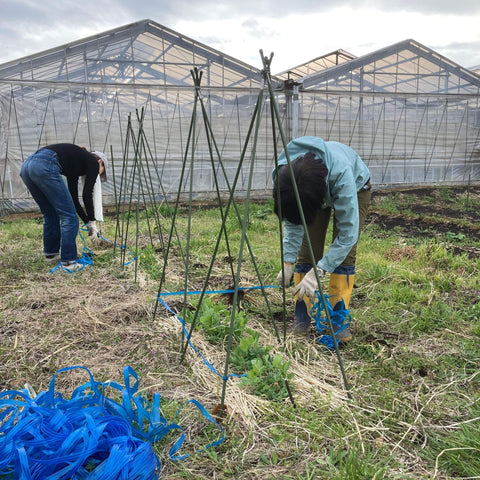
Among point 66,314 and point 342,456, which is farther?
point 66,314

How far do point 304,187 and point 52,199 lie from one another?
2.66m

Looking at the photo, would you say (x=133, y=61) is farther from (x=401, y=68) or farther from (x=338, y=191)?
(x=338, y=191)

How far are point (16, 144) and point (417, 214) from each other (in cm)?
702

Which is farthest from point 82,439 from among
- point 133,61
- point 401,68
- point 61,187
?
point 401,68

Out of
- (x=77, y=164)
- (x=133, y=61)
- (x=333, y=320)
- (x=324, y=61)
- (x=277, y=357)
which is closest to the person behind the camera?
(x=277, y=357)

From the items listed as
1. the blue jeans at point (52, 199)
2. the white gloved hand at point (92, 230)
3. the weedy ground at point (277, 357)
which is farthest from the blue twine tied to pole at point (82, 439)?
the white gloved hand at point (92, 230)

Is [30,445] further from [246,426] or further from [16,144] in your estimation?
[16,144]

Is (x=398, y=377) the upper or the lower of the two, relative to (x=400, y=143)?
lower

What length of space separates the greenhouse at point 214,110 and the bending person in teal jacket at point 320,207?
15.3ft

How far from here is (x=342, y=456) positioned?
1.42m

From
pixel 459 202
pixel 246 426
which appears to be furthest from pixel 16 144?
pixel 459 202

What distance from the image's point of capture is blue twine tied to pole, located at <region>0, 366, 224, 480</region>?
1252 millimetres

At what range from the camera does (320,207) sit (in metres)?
1.98

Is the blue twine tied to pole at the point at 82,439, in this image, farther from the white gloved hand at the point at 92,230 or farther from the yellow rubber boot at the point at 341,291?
the white gloved hand at the point at 92,230
